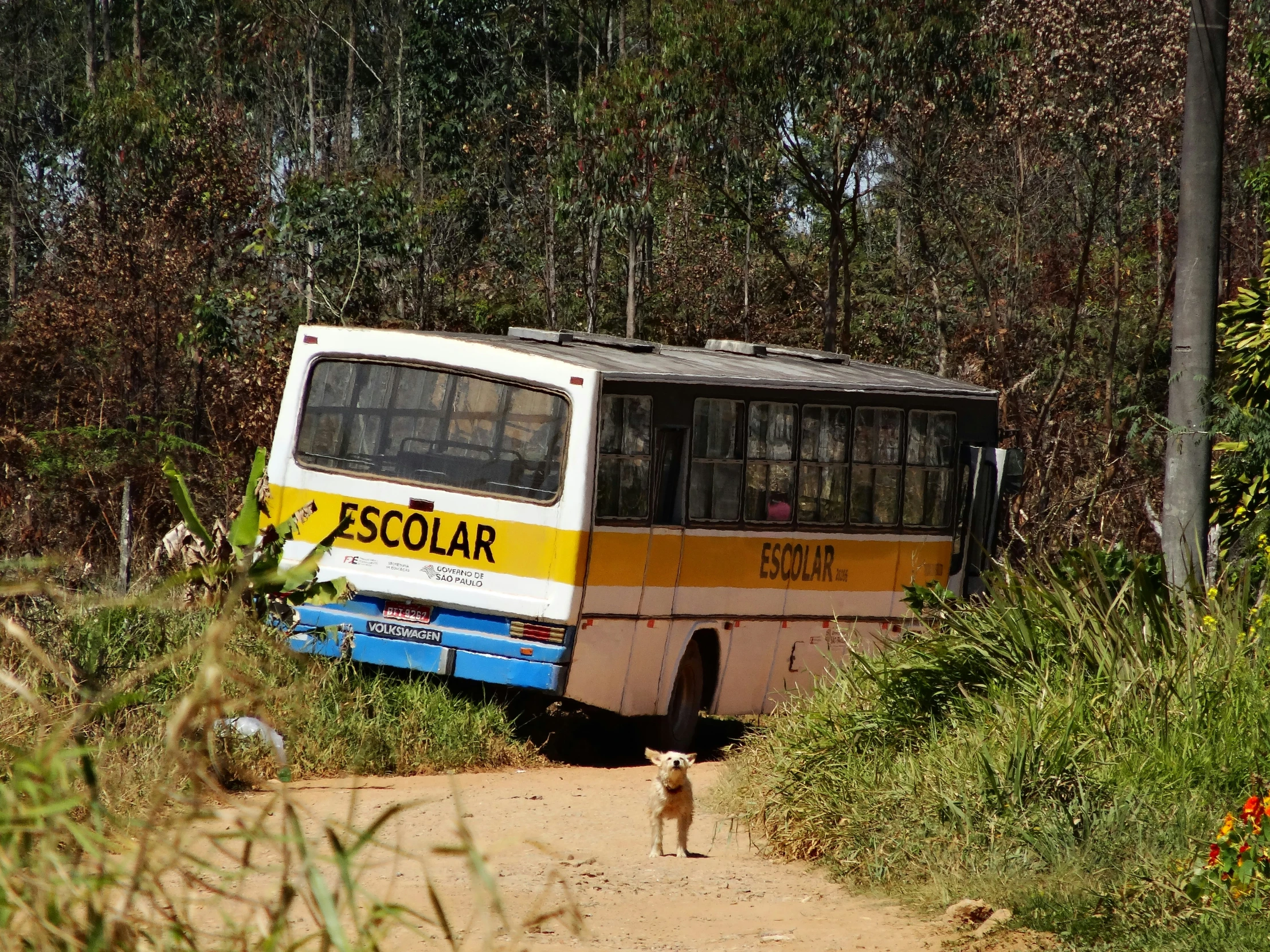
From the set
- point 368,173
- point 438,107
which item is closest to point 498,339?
point 368,173

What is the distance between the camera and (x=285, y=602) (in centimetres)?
1146

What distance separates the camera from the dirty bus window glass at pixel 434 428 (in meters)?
11.9

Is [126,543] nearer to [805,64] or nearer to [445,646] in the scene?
[445,646]

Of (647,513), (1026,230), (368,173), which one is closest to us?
(647,513)

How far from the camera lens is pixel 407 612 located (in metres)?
11.9

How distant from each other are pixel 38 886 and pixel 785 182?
29.2 m

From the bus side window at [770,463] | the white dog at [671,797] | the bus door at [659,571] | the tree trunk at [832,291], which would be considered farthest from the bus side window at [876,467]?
the tree trunk at [832,291]

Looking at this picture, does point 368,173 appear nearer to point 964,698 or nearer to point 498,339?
point 498,339

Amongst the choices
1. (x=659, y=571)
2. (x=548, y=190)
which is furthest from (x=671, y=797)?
(x=548, y=190)

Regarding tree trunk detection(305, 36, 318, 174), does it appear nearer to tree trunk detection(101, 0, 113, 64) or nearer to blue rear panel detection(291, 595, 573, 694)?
tree trunk detection(101, 0, 113, 64)

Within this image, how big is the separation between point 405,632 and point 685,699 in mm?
2521

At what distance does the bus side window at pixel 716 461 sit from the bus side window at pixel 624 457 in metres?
0.53

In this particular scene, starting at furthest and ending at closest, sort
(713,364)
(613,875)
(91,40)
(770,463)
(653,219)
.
Answer: (91,40), (653,219), (713,364), (770,463), (613,875)

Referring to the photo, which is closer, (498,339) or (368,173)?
(498,339)
